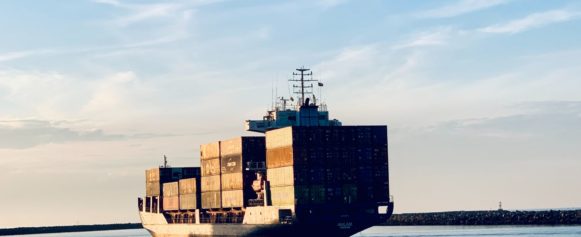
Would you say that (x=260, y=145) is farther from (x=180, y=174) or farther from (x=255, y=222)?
(x=180, y=174)

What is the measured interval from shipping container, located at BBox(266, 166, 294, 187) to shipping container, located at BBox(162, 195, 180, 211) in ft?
87.8

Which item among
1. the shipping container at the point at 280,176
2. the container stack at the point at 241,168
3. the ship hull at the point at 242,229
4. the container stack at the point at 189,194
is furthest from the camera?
the container stack at the point at 189,194

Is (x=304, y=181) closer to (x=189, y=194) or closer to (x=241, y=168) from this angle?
(x=241, y=168)

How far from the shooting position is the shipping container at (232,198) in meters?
109

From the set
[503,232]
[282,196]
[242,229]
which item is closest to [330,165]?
[282,196]

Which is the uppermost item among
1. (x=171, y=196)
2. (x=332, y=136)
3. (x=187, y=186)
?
(x=332, y=136)

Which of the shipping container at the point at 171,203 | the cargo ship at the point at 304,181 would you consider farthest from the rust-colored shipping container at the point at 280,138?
the shipping container at the point at 171,203

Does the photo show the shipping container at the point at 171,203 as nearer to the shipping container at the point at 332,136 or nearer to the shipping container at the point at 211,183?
the shipping container at the point at 211,183

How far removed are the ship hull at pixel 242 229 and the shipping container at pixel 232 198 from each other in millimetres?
1940

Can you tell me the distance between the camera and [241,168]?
109 m

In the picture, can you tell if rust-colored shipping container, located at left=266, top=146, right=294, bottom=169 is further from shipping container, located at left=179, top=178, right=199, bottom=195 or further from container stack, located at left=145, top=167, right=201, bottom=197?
container stack, located at left=145, top=167, right=201, bottom=197

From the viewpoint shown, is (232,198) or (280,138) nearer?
(280,138)

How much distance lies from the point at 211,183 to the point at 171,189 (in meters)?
16.4

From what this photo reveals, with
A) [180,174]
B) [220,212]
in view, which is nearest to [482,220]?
[180,174]
